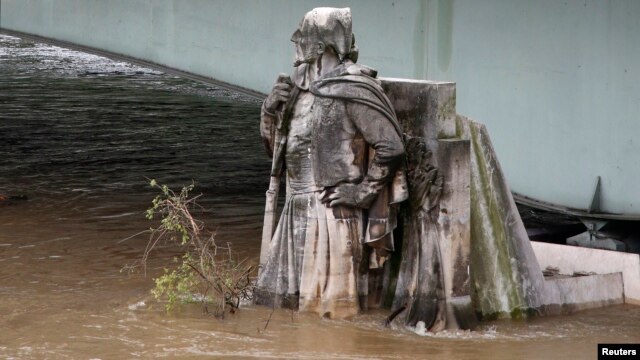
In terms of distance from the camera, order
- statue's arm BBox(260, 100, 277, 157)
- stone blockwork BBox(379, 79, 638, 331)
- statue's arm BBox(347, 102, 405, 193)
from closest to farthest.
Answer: statue's arm BBox(347, 102, 405, 193)
stone blockwork BBox(379, 79, 638, 331)
statue's arm BBox(260, 100, 277, 157)

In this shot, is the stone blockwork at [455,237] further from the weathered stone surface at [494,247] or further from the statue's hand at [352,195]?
the statue's hand at [352,195]

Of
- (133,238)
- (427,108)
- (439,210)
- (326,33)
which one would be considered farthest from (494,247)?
(133,238)

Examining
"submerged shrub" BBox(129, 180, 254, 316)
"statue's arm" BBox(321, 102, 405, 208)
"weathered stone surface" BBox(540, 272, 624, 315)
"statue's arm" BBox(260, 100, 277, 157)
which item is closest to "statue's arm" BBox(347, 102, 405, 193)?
"statue's arm" BBox(321, 102, 405, 208)

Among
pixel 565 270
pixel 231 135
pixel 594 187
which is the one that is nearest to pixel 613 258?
pixel 565 270

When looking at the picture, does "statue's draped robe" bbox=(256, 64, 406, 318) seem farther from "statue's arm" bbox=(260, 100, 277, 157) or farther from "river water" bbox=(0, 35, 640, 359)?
"river water" bbox=(0, 35, 640, 359)

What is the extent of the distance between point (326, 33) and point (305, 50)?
8.4 inches

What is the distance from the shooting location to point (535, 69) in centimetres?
1269

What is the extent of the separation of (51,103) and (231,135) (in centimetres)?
476

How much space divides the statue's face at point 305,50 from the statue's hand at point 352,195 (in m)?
0.98

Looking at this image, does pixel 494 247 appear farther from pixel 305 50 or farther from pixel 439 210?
pixel 305 50

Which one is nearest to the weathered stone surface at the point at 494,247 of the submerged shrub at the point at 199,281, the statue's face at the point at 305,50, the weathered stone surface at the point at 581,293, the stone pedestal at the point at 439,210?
the weathered stone surface at the point at 581,293

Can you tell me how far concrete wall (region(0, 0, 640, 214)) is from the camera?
482 inches

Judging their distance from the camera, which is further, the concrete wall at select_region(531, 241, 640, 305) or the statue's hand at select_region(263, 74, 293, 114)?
the concrete wall at select_region(531, 241, 640, 305)

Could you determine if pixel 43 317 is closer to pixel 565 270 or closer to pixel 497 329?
pixel 497 329
